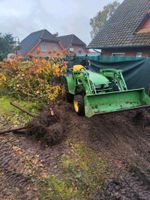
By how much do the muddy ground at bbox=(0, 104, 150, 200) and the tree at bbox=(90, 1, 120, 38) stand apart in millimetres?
40940

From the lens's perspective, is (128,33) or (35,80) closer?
(35,80)

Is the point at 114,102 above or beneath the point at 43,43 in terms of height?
beneath

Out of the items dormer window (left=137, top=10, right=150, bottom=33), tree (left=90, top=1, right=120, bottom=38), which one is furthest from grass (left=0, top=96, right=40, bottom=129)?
tree (left=90, top=1, right=120, bottom=38)

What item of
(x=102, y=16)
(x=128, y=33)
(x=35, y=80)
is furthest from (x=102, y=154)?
(x=102, y=16)

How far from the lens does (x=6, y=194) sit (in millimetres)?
4160

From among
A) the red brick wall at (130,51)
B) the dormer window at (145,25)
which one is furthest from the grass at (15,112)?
the dormer window at (145,25)

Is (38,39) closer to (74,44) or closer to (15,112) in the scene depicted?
(74,44)

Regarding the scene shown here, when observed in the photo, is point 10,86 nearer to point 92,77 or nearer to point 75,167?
point 92,77

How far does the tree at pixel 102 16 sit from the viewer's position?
4511 cm

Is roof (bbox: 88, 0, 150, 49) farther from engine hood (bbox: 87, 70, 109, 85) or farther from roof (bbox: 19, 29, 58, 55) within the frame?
roof (bbox: 19, 29, 58, 55)

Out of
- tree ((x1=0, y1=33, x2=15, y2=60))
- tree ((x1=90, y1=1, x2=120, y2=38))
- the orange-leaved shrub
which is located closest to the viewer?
the orange-leaved shrub

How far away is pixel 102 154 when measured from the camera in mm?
5191

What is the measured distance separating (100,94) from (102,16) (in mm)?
42552

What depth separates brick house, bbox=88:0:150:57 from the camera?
49.2ft
